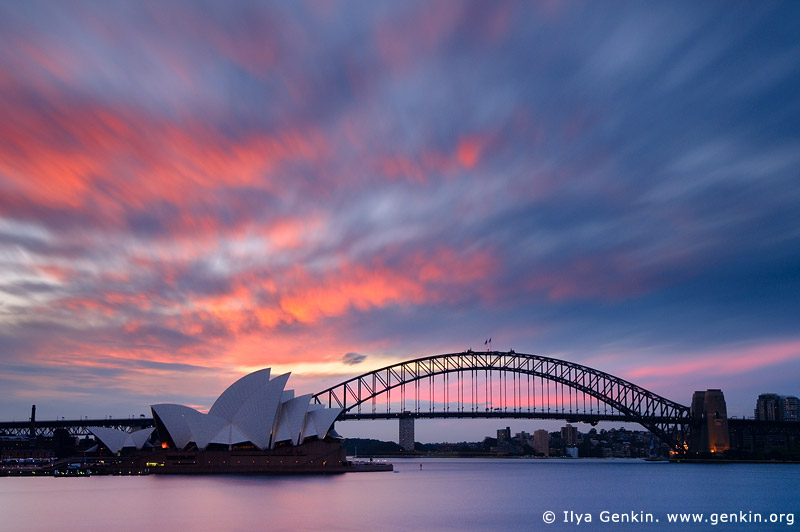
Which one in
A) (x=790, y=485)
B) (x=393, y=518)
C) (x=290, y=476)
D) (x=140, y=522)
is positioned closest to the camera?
(x=140, y=522)

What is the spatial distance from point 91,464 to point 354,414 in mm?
40898

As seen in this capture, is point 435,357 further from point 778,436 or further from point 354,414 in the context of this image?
point 778,436

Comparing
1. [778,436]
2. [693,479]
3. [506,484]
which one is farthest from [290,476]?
[778,436]

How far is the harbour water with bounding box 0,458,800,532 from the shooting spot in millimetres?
42156

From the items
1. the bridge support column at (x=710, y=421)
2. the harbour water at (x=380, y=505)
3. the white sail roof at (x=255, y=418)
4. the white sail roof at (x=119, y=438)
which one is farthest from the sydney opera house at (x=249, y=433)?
the bridge support column at (x=710, y=421)

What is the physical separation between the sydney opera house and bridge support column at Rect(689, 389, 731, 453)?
64.4 metres

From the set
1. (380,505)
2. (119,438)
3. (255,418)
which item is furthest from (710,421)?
(119,438)

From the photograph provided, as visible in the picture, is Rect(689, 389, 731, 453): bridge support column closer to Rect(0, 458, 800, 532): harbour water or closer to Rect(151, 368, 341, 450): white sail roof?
Rect(0, 458, 800, 532): harbour water

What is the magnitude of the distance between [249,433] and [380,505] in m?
34.7

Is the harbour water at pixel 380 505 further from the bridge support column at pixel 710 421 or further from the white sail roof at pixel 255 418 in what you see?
the bridge support column at pixel 710 421

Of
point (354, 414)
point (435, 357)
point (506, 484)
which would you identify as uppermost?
point (435, 357)

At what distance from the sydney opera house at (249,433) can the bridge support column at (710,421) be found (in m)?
64.4

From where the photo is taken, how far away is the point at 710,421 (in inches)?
4619

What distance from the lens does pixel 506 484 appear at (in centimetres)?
8081
